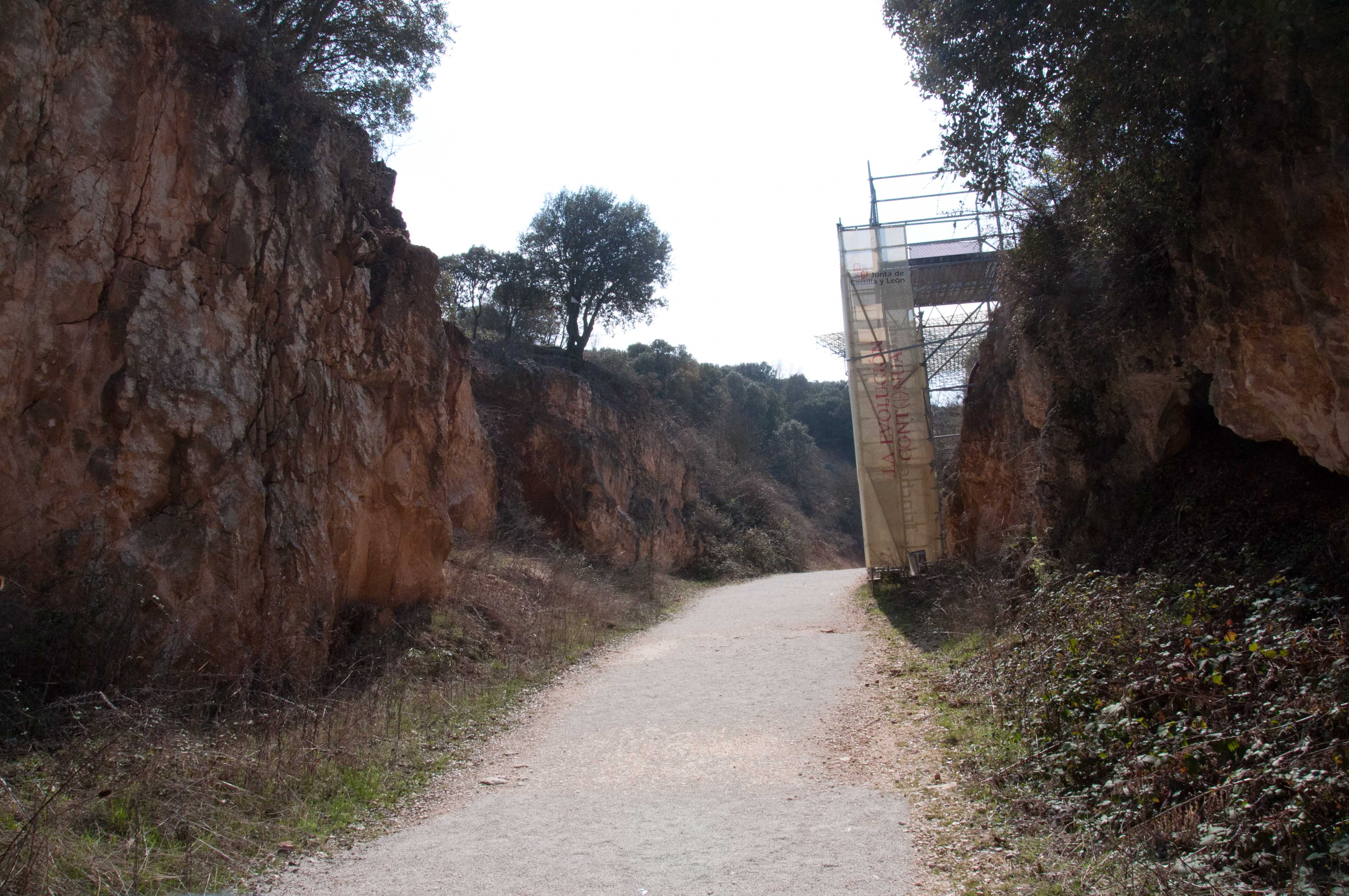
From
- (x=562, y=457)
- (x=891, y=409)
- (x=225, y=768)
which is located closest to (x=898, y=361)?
(x=891, y=409)

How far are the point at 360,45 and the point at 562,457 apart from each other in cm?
1220

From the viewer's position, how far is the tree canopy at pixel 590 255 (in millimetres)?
27875

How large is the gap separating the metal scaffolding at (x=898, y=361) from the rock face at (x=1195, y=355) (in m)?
3.20

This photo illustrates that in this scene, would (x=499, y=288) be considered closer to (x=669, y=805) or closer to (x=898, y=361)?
(x=898, y=361)

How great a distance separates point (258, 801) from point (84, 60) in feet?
20.4

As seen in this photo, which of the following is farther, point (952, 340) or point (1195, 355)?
point (952, 340)

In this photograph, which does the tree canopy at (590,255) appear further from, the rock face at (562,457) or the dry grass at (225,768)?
the dry grass at (225,768)

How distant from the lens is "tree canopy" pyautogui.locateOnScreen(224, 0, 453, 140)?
10492 millimetres

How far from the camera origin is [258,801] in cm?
548

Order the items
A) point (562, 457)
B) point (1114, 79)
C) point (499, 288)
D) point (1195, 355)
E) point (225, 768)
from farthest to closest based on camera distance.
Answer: point (499, 288) < point (562, 457) < point (1195, 355) < point (1114, 79) < point (225, 768)

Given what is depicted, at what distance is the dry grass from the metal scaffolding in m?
9.17

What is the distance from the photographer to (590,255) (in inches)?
1099

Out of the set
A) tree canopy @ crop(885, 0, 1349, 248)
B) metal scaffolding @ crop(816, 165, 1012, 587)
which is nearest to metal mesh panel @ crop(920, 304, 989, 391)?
metal scaffolding @ crop(816, 165, 1012, 587)

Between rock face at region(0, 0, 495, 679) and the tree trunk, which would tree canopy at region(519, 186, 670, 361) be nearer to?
the tree trunk
